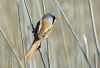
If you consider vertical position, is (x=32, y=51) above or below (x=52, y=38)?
above

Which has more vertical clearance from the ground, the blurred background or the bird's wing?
the bird's wing

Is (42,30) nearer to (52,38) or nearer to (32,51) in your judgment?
(32,51)

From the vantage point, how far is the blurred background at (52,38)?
2108 mm

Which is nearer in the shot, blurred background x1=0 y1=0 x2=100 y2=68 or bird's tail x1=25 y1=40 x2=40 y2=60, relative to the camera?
bird's tail x1=25 y1=40 x2=40 y2=60

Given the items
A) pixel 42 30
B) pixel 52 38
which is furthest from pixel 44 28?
pixel 52 38

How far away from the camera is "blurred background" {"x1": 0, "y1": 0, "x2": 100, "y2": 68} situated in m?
2.11

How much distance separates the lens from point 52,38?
317 cm

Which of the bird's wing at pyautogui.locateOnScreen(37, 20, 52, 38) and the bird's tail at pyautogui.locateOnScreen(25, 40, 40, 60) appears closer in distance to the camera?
the bird's tail at pyautogui.locateOnScreen(25, 40, 40, 60)

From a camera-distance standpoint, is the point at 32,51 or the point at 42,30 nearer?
the point at 32,51

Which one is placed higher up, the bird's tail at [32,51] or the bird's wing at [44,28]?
the bird's wing at [44,28]

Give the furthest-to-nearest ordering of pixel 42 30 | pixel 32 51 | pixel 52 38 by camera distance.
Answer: pixel 52 38 < pixel 42 30 < pixel 32 51

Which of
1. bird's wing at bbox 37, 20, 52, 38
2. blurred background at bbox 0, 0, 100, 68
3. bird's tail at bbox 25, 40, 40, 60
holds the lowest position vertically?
blurred background at bbox 0, 0, 100, 68

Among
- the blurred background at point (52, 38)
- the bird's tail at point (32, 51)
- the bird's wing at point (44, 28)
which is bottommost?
the blurred background at point (52, 38)

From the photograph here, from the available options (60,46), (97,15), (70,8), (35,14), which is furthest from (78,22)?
(97,15)
